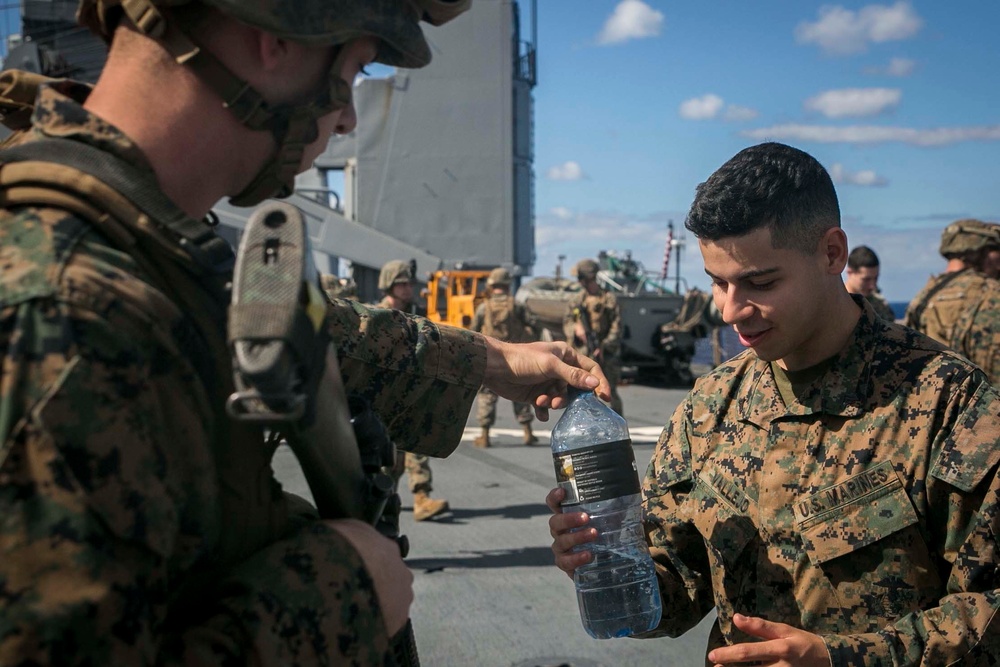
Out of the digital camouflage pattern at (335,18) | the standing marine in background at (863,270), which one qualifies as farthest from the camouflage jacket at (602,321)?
the digital camouflage pattern at (335,18)

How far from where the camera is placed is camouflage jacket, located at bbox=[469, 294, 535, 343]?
13.1 m

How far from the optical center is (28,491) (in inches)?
40.0

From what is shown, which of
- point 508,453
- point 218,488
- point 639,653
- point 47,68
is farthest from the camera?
point 47,68

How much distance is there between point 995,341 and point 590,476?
4.88 m

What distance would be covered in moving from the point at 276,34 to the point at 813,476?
1597 mm

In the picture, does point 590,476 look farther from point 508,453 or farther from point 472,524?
point 508,453

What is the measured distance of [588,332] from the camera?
44.0 feet

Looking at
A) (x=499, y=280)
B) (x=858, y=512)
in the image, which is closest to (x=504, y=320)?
(x=499, y=280)

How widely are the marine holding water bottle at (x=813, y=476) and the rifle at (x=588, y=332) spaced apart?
1076 cm

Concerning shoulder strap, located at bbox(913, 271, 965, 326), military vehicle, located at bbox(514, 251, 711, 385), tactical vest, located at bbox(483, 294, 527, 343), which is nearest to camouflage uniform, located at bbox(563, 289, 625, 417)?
tactical vest, located at bbox(483, 294, 527, 343)

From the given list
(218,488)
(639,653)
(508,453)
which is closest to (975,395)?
(218,488)

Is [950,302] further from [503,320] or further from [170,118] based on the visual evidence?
[503,320]

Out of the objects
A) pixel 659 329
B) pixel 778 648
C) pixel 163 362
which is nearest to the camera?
pixel 163 362

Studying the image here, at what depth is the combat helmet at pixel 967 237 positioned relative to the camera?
6.59m
